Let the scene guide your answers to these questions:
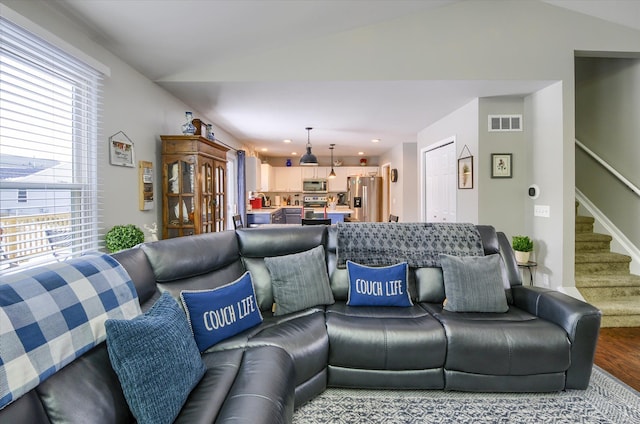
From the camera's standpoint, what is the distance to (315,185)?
8977mm

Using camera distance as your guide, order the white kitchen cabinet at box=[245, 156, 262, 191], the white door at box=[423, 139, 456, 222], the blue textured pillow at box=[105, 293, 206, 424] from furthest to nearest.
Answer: the white kitchen cabinet at box=[245, 156, 262, 191], the white door at box=[423, 139, 456, 222], the blue textured pillow at box=[105, 293, 206, 424]

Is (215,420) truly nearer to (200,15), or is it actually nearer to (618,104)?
(200,15)

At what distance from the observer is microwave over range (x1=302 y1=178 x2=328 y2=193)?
8977 mm

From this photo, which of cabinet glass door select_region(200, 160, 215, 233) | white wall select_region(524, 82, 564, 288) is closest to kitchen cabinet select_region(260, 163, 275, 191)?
cabinet glass door select_region(200, 160, 215, 233)

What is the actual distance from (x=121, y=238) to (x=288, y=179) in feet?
22.5

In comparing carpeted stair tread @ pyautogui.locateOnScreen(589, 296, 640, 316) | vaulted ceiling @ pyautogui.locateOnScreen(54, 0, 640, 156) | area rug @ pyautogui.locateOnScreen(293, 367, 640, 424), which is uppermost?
vaulted ceiling @ pyautogui.locateOnScreen(54, 0, 640, 156)

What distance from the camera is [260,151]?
8188 mm

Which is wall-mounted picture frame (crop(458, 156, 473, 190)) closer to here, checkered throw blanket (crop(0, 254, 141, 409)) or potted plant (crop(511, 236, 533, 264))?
potted plant (crop(511, 236, 533, 264))

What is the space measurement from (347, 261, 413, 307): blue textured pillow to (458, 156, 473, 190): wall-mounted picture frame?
2.23m

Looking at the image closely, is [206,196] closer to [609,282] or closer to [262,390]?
[262,390]

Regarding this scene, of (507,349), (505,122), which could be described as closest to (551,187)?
(505,122)

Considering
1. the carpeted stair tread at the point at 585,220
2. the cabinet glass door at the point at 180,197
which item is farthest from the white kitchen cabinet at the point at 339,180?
the cabinet glass door at the point at 180,197

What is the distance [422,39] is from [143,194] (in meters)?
3.10

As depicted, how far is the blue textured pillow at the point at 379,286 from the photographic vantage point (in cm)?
234
